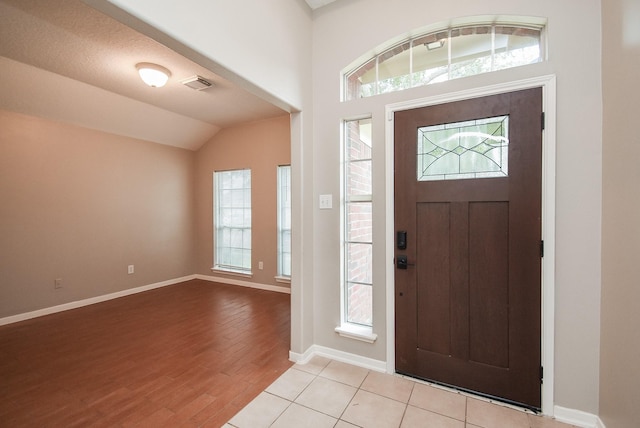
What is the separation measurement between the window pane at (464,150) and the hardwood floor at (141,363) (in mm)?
2126

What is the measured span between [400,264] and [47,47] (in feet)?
12.4

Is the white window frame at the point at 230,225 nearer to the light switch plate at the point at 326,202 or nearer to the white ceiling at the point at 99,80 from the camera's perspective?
the white ceiling at the point at 99,80

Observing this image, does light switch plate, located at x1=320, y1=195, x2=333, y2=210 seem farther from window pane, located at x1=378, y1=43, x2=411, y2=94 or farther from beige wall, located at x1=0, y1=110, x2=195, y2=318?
beige wall, located at x1=0, y1=110, x2=195, y2=318

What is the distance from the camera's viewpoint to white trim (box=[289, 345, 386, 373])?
7.58ft

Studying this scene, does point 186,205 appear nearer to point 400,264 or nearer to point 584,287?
point 400,264

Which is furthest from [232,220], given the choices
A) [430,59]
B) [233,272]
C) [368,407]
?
[430,59]

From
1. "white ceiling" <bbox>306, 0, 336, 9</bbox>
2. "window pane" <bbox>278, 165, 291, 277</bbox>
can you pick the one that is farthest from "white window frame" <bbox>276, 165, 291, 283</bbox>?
"white ceiling" <bbox>306, 0, 336, 9</bbox>

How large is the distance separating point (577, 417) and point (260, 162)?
4679 millimetres

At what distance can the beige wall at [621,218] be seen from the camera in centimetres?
134

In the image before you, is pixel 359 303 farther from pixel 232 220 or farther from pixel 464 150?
pixel 232 220

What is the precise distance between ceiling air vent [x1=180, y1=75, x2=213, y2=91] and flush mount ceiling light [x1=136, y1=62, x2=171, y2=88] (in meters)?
0.27

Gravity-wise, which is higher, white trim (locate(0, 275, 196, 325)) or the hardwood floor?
white trim (locate(0, 275, 196, 325))

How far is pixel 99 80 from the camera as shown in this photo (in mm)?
3213

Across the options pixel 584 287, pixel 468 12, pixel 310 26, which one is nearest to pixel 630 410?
pixel 584 287
